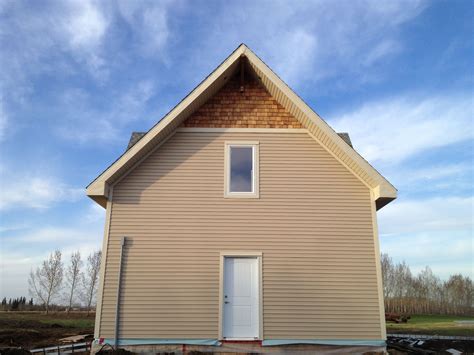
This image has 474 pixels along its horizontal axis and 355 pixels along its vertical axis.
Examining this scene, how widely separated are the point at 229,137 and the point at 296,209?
2596 mm

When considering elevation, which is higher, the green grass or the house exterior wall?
the house exterior wall

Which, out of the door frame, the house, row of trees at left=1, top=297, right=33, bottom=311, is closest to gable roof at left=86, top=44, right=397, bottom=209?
the house

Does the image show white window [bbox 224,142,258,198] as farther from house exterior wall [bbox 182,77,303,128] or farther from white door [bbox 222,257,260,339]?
white door [bbox 222,257,260,339]

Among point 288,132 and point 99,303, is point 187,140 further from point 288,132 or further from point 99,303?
point 99,303

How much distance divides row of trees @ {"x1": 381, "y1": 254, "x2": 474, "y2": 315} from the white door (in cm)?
4607

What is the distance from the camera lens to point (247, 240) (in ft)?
31.0

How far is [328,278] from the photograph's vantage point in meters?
9.24

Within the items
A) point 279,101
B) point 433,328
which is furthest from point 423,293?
point 279,101

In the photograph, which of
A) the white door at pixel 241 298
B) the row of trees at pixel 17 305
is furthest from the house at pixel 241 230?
the row of trees at pixel 17 305

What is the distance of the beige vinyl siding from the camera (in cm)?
896

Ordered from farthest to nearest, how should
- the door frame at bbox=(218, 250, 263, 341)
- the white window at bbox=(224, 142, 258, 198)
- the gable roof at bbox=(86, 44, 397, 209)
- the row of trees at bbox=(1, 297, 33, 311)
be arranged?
the row of trees at bbox=(1, 297, 33, 311), the white window at bbox=(224, 142, 258, 198), the gable roof at bbox=(86, 44, 397, 209), the door frame at bbox=(218, 250, 263, 341)

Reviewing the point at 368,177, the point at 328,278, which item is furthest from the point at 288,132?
the point at 328,278

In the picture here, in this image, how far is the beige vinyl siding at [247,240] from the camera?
8.96 meters

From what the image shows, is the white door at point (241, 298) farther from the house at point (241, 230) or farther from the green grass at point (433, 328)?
the green grass at point (433, 328)
